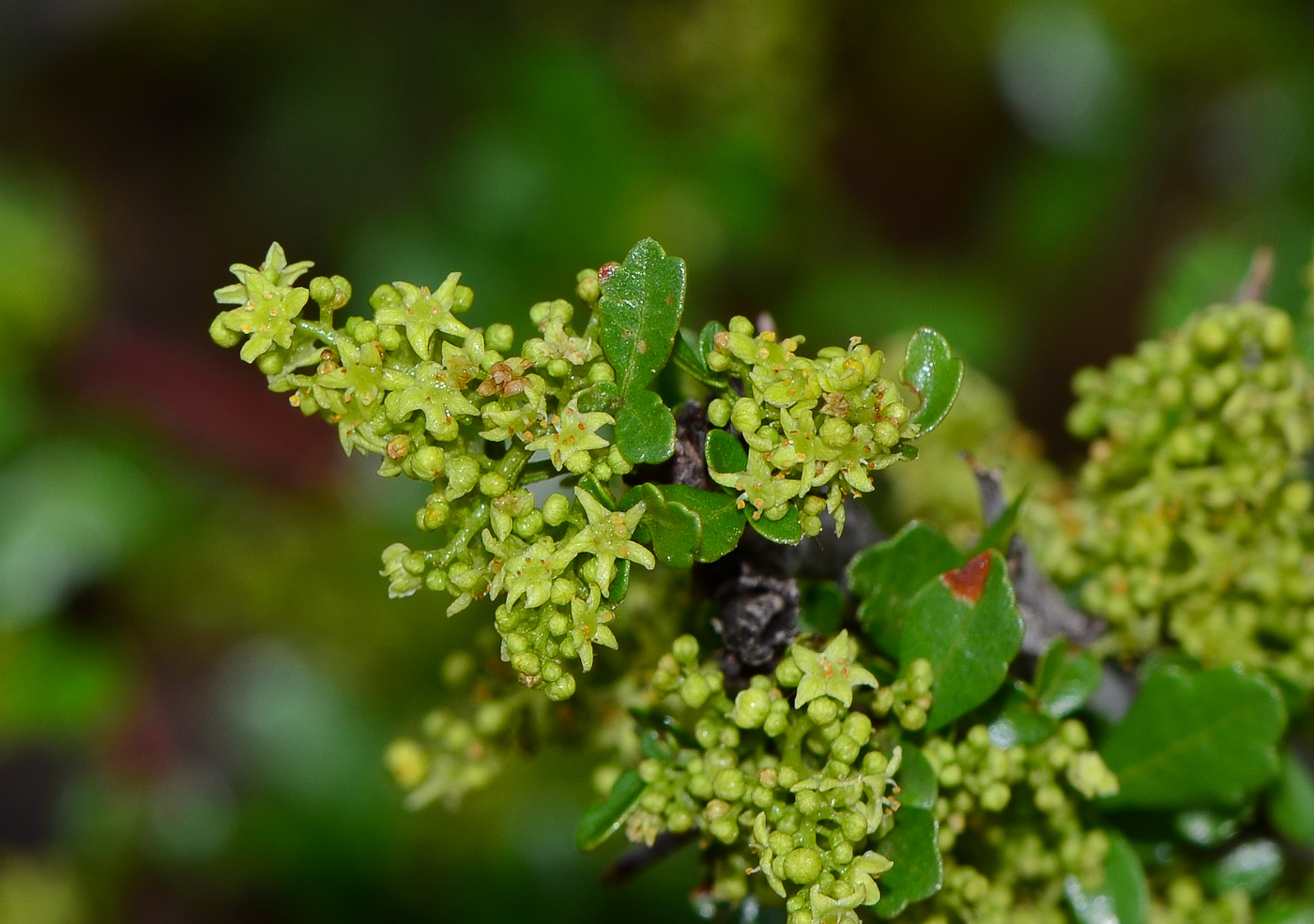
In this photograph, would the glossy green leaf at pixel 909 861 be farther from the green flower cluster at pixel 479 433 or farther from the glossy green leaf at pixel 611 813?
the green flower cluster at pixel 479 433

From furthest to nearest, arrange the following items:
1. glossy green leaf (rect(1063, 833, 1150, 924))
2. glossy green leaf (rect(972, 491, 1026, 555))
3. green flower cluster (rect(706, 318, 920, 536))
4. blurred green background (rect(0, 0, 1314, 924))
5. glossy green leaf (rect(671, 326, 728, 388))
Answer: blurred green background (rect(0, 0, 1314, 924)) < glossy green leaf (rect(1063, 833, 1150, 924)) < glossy green leaf (rect(972, 491, 1026, 555)) < glossy green leaf (rect(671, 326, 728, 388)) < green flower cluster (rect(706, 318, 920, 536))

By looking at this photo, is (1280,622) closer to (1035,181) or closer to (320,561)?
(320,561)

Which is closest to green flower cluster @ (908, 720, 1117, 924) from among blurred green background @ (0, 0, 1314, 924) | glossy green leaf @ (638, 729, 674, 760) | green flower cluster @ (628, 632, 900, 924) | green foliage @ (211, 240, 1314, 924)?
green foliage @ (211, 240, 1314, 924)

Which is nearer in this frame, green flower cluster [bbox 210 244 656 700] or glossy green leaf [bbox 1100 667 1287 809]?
green flower cluster [bbox 210 244 656 700]

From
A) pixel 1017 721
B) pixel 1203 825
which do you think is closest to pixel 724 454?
pixel 1017 721

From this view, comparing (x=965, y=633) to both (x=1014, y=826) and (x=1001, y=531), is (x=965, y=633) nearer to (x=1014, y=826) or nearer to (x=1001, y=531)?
(x=1001, y=531)

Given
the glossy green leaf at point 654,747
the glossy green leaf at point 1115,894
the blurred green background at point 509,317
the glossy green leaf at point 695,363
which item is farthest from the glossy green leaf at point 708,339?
the blurred green background at point 509,317

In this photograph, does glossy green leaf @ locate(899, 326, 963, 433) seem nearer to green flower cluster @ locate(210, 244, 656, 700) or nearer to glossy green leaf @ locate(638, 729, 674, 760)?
green flower cluster @ locate(210, 244, 656, 700)
